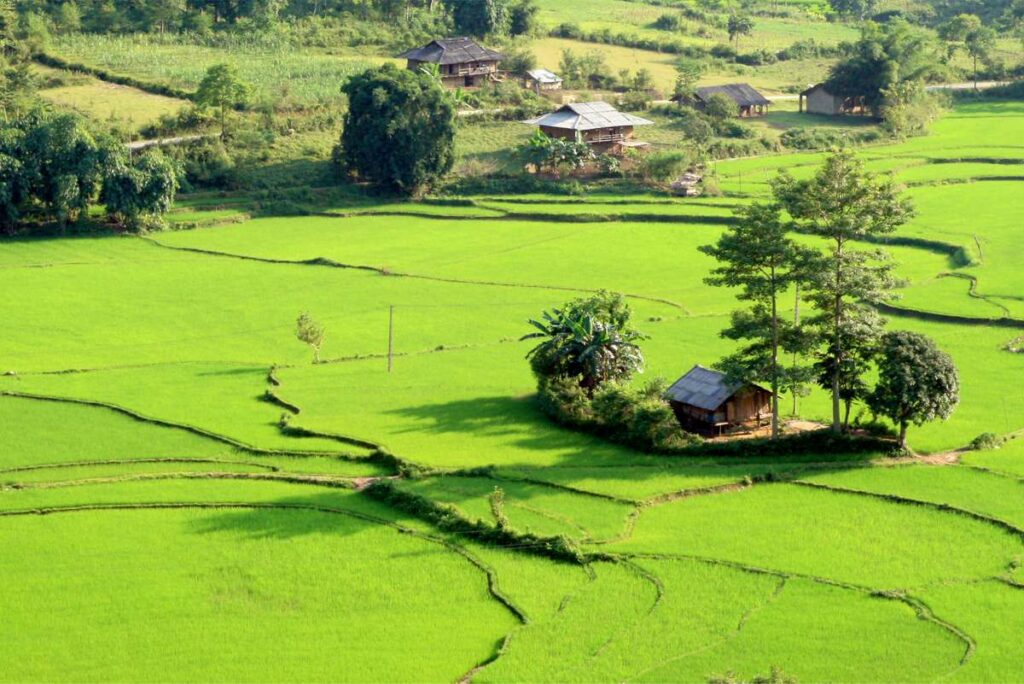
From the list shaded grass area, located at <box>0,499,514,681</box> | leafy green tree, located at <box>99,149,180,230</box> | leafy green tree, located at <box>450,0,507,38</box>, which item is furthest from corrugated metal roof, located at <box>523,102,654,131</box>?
shaded grass area, located at <box>0,499,514,681</box>

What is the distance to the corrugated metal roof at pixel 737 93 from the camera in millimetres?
106188

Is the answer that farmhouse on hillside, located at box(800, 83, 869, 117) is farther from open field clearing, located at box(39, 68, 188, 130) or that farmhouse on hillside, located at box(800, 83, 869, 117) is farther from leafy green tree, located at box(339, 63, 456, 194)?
open field clearing, located at box(39, 68, 188, 130)

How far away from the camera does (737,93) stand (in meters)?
A: 107

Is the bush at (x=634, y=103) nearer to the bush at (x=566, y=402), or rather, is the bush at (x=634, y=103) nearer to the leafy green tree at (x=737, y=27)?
the leafy green tree at (x=737, y=27)

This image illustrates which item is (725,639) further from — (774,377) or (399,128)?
(399,128)

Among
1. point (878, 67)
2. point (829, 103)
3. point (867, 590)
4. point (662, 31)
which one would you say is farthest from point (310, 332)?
point (662, 31)

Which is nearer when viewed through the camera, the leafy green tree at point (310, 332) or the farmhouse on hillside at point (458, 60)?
the leafy green tree at point (310, 332)

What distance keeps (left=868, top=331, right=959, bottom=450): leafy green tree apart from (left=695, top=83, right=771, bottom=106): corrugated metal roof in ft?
193

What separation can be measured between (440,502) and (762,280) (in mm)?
14014

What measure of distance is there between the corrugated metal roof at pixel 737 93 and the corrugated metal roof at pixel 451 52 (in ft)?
49.4

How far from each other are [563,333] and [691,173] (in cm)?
3855

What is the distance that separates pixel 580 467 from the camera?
48156mm

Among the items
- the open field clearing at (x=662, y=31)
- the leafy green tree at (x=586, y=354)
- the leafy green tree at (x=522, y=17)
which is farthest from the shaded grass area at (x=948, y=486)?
the open field clearing at (x=662, y=31)

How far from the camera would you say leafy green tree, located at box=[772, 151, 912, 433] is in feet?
165
